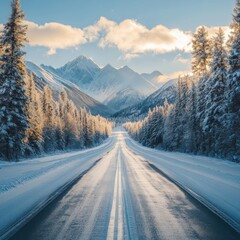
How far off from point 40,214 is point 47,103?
49.2 meters

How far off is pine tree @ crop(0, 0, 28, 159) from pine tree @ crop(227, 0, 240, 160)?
63.1ft

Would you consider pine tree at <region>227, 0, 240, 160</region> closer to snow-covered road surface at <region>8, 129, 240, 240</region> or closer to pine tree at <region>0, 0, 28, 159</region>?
snow-covered road surface at <region>8, 129, 240, 240</region>

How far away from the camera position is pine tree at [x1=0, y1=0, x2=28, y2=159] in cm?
2564

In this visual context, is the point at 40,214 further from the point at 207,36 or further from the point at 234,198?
the point at 207,36

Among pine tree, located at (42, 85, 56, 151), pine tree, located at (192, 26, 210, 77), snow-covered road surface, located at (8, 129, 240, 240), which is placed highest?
pine tree, located at (192, 26, 210, 77)

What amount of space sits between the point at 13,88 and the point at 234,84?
2028 centimetres

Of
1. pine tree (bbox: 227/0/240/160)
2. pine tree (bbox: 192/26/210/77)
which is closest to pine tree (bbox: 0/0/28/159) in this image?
pine tree (bbox: 227/0/240/160)

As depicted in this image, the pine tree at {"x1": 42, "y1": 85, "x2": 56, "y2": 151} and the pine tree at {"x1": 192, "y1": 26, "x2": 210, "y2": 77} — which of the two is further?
the pine tree at {"x1": 42, "y1": 85, "x2": 56, "y2": 151}

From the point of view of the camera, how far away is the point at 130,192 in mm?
11023

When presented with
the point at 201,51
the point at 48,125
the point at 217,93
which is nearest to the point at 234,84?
the point at 217,93

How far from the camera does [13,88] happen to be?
25781 millimetres

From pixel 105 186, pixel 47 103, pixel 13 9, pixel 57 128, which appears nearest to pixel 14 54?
pixel 13 9

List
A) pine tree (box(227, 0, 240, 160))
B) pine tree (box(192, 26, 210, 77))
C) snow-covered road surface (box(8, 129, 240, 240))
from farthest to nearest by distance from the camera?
1. pine tree (box(192, 26, 210, 77))
2. pine tree (box(227, 0, 240, 160))
3. snow-covered road surface (box(8, 129, 240, 240))

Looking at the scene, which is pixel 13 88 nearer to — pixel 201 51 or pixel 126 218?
pixel 126 218
